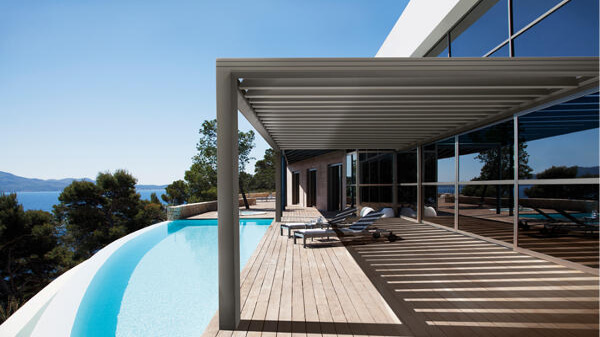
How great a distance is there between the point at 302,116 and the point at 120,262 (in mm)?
6304

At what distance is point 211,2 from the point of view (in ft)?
63.6

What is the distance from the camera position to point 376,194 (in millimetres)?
14953

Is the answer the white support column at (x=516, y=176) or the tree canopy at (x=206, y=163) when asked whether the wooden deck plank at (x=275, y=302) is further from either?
the tree canopy at (x=206, y=163)

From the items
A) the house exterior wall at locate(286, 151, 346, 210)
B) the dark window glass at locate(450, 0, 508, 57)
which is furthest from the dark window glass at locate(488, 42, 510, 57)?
the house exterior wall at locate(286, 151, 346, 210)

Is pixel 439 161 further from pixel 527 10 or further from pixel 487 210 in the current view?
pixel 527 10

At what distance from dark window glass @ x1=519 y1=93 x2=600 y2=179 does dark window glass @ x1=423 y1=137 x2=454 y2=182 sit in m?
3.12

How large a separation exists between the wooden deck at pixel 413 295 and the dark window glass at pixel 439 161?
10.9 ft

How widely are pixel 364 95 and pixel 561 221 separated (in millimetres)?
4344

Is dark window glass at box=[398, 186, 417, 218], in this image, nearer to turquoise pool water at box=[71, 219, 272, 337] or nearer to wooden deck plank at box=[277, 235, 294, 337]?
turquoise pool water at box=[71, 219, 272, 337]

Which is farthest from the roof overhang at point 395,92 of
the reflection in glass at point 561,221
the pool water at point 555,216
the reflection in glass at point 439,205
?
the pool water at point 555,216

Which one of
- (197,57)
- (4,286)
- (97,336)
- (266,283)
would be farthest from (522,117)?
(197,57)

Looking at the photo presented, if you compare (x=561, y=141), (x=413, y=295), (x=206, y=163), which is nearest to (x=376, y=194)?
(x=561, y=141)

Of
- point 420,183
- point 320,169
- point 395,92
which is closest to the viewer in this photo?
point 395,92

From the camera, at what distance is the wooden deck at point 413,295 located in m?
3.51
